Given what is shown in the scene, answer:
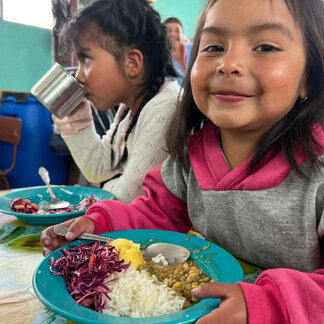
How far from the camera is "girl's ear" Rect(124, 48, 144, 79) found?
1320mm

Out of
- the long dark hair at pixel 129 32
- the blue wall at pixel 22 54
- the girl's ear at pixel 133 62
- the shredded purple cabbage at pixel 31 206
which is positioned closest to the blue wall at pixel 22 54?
the blue wall at pixel 22 54

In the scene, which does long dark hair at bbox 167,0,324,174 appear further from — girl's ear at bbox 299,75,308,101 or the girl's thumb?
the girl's thumb

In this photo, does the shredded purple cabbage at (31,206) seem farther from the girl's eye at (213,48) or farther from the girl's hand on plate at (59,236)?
the girl's eye at (213,48)

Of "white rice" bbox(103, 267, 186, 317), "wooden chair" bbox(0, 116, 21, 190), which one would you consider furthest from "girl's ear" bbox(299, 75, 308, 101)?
"wooden chair" bbox(0, 116, 21, 190)

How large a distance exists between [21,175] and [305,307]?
2.59m

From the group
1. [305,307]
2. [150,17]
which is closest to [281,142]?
[305,307]

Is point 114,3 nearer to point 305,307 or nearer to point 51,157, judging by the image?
point 305,307

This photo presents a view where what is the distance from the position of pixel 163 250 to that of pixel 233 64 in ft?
1.33

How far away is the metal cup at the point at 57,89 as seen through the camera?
1.19m

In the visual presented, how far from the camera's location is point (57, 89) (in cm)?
121

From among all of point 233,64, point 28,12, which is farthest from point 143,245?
point 28,12

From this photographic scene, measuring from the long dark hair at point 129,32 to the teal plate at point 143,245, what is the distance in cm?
71

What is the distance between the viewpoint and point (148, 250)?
0.74 meters

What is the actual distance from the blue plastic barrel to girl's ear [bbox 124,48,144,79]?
1564 millimetres
